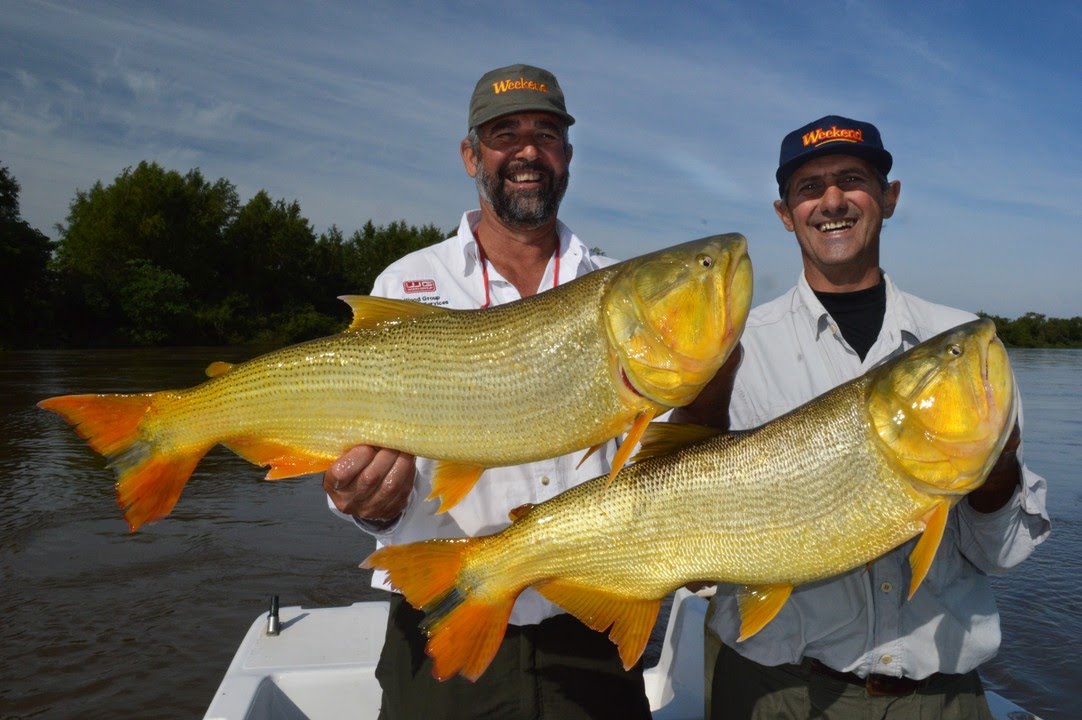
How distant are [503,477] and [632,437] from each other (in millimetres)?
1226

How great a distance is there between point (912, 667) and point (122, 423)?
3383 mm

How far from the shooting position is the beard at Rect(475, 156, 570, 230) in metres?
4.00

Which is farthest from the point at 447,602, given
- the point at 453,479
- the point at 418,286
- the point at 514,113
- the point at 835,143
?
the point at 835,143

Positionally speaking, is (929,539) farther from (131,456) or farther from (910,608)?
(131,456)

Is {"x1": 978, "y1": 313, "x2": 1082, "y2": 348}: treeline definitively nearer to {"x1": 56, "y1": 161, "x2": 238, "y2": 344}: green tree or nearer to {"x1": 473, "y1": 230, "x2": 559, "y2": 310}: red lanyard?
{"x1": 56, "y1": 161, "x2": 238, "y2": 344}: green tree

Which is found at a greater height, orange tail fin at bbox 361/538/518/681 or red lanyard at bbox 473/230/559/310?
red lanyard at bbox 473/230/559/310

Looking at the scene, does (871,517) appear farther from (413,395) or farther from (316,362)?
(316,362)

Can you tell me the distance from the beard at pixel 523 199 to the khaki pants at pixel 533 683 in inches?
77.3

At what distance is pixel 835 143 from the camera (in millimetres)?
3924

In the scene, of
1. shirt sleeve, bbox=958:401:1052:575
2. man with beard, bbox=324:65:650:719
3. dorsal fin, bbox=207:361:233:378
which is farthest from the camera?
man with beard, bbox=324:65:650:719

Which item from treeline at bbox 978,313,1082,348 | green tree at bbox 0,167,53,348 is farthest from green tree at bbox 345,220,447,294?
treeline at bbox 978,313,1082,348

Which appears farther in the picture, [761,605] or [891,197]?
[891,197]

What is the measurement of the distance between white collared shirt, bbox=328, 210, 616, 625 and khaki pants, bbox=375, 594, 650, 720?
14 centimetres

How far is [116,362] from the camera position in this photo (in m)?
37.7
